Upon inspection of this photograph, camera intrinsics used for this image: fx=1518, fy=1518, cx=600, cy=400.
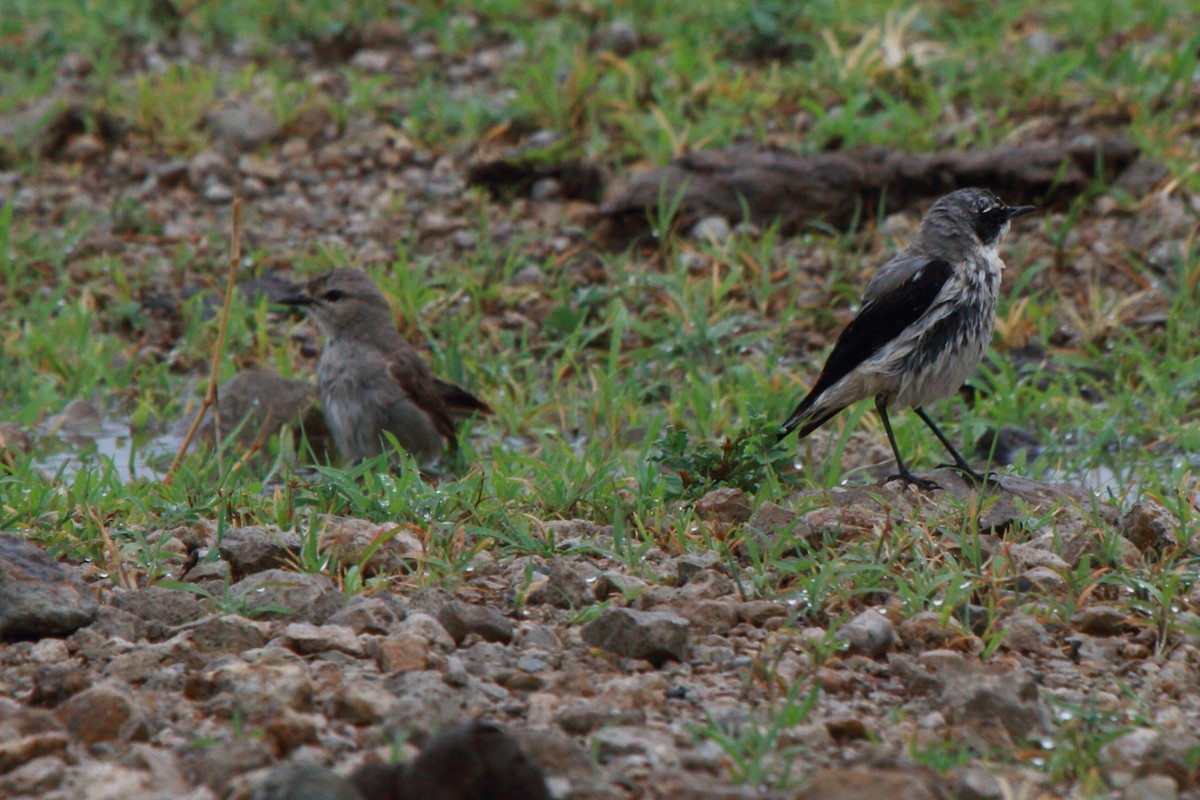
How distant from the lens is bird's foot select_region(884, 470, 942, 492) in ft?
17.8

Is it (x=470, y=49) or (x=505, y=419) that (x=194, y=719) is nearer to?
(x=505, y=419)

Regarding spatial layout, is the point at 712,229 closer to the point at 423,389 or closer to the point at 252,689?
the point at 423,389

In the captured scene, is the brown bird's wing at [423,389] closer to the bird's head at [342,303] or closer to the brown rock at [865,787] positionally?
the bird's head at [342,303]

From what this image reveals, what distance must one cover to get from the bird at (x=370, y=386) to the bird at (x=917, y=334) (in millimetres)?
1879

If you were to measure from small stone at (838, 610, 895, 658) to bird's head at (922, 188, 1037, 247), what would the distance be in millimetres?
2447

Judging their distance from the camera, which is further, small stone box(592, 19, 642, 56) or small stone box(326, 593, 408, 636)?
small stone box(592, 19, 642, 56)

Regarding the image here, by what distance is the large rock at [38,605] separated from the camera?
3865mm

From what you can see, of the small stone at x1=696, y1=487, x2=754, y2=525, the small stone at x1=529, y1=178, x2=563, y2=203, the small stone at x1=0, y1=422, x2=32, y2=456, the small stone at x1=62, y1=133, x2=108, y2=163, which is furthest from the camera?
the small stone at x1=62, y1=133, x2=108, y2=163

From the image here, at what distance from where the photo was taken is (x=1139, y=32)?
392 inches

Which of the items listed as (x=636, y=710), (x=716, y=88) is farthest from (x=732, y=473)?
(x=716, y=88)

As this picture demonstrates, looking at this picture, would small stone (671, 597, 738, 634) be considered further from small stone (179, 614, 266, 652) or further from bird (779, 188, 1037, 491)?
bird (779, 188, 1037, 491)

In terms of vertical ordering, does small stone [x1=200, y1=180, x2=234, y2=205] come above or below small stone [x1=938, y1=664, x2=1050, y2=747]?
above

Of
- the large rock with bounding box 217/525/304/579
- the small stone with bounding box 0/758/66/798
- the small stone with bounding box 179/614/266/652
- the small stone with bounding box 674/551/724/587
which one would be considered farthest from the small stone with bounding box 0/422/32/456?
the small stone with bounding box 0/758/66/798

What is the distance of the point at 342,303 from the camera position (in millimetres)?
7375
